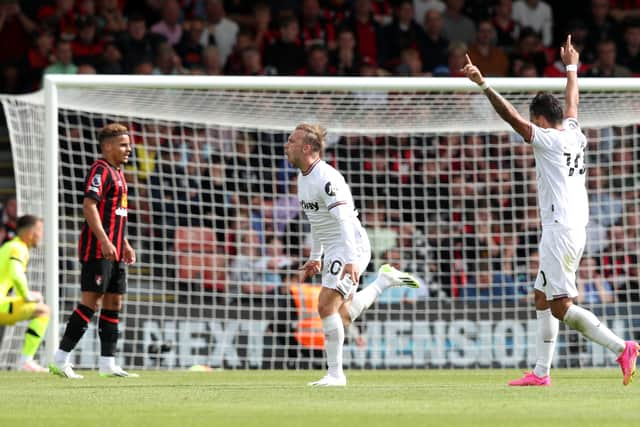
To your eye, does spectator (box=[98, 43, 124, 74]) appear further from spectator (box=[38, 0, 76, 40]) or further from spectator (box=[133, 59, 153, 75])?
spectator (box=[38, 0, 76, 40])

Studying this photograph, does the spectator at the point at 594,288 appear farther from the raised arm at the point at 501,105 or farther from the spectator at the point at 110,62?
the spectator at the point at 110,62

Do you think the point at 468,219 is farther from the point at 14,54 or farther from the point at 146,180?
the point at 14,54

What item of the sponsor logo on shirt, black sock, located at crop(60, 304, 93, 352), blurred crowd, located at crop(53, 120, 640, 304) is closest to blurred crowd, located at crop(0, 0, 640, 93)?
blurred crowd, located at crop(53, 120, 640, 304)

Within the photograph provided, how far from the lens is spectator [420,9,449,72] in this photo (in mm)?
17766

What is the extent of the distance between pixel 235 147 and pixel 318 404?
26.5 feet

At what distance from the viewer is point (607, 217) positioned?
49.7 feet

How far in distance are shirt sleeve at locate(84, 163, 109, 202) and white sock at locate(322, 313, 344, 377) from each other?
2409 millimetres

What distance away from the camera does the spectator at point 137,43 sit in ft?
54.7

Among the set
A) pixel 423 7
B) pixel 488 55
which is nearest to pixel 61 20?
pixel 423 7

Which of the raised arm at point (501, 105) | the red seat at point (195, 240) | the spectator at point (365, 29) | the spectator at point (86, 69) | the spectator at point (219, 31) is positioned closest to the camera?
the raised arm at point (501, 105)

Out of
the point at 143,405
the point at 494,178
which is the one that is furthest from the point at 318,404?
the point at 494,178

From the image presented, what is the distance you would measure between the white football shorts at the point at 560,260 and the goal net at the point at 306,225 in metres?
4.60

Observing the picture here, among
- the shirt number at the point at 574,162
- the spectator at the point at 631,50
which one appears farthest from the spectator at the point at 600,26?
the shirt number at the point at 574,162

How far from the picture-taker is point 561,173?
9.00m
